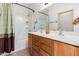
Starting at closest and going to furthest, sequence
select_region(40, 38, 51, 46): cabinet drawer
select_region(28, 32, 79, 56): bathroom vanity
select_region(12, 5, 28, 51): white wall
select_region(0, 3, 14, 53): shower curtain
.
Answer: select_region(28, 32, 79, 56): bathroom vanity, select_region(40, 38, 51, 46): cabinet drawer, select_region(12, 5, 28, 51): white wall, select_region(0, 3, 14, 53): shower curtain

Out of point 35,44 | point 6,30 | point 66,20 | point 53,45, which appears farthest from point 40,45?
point 6,30

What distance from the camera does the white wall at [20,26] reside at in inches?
79.0

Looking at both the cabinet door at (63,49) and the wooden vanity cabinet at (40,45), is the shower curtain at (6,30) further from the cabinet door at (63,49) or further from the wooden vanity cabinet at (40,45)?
the cabinet door at (63,49)

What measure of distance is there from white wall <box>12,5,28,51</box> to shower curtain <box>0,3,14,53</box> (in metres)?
0.17

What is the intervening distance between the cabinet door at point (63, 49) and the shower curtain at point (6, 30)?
1.11 m

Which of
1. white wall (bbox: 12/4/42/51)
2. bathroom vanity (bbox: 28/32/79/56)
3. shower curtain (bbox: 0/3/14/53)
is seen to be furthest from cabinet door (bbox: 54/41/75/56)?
shower curtain (bbox: 0/3/14/53)

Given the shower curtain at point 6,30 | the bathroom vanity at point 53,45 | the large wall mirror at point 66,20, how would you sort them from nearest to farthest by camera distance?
1. the bathroom vanity at point 53,45
2. the large wall mirror at point 66,20
3. the shower curtain at point 6,30

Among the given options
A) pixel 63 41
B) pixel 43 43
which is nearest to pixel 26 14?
pixel 43 43

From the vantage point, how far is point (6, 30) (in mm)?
2367

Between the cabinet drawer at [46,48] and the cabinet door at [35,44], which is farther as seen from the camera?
the cabinet door at [35,44]

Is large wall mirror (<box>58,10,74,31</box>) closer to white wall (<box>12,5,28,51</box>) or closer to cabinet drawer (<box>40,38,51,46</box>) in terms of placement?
cabinet drawer (<box>40,38,51,46</box>)

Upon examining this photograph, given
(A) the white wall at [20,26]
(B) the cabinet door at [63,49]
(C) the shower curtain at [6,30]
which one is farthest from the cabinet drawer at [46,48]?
(C) the shower curtain at [6,30]

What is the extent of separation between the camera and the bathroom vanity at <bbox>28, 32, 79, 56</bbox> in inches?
46.7

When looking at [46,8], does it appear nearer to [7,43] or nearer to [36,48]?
[36,48]
